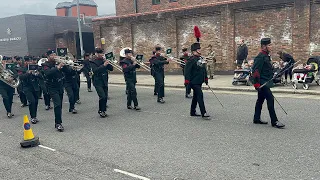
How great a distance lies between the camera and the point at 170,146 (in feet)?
21.4

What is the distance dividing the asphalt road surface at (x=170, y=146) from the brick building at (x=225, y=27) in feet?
20.6

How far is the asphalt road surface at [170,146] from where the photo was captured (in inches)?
204

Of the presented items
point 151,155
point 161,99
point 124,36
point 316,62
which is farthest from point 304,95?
point 124,36

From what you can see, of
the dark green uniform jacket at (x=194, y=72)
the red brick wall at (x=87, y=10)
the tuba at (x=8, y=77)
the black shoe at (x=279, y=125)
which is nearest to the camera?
the black shoe at (x=279, y=125)

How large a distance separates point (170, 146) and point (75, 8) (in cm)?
5602

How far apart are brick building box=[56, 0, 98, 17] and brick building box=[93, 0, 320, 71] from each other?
114 feet

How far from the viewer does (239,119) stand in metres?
8.45

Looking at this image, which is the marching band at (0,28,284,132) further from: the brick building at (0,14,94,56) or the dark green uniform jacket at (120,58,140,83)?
the brick building at (0,14,94,56)


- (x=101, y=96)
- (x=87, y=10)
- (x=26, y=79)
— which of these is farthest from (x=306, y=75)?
(x=87, y=10)

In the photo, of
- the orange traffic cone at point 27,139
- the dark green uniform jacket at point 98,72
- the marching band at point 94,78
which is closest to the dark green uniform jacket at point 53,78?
the marching band at point 94,78

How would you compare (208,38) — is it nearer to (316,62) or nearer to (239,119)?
(316,62)

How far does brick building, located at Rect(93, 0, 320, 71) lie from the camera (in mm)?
15352

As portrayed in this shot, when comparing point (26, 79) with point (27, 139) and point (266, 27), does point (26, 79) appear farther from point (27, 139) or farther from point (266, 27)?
point (266, 27)

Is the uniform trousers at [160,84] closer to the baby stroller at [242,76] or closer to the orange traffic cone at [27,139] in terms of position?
the baby stroller at [242,76]
